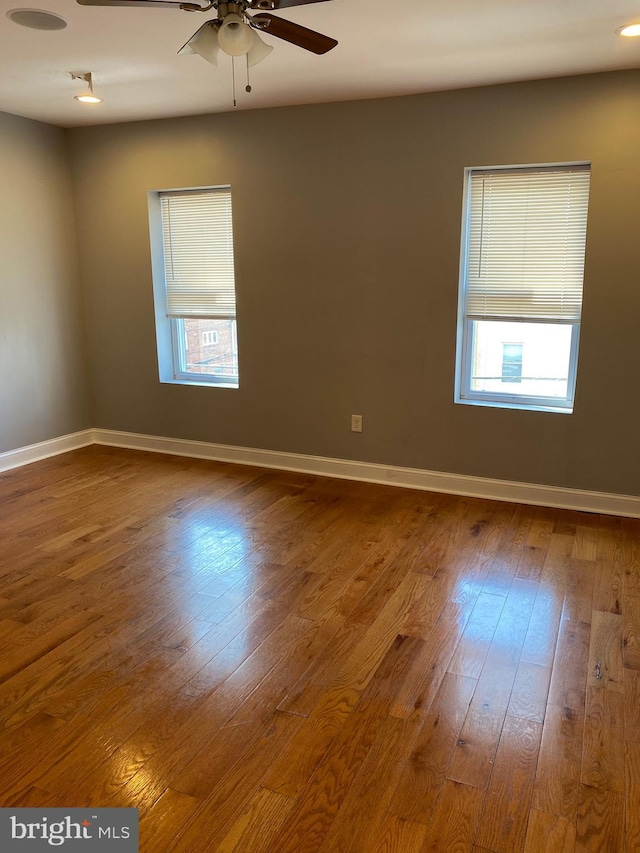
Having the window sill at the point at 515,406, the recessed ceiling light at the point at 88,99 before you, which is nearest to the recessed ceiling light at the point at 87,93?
the recessed ceiling light at the point at 88,99

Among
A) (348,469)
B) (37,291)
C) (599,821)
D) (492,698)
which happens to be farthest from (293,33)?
(37,291)

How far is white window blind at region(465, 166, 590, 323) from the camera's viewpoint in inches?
150

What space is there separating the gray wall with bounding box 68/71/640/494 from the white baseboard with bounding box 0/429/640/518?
0.07 meters

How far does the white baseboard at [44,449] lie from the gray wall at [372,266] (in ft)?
2.40

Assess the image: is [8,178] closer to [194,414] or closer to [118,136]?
[118,136]

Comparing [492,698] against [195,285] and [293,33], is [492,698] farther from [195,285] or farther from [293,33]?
[195,285]

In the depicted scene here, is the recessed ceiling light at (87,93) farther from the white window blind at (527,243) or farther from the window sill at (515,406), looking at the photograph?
the window sill at (515,406)

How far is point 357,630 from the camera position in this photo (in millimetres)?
2678

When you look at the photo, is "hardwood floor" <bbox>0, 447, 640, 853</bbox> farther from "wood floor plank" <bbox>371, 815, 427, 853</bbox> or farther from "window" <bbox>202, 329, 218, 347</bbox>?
"window" <bbox>202, 329, 218, 347</bbox>

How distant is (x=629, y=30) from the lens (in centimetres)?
289

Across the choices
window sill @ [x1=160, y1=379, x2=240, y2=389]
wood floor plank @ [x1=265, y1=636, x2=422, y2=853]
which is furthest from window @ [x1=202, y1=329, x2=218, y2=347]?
wood floor plank @ [x1=265, y1=636, x2=422, y2=853]

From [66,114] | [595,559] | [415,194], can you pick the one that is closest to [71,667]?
[595,559]

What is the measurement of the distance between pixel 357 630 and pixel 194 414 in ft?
9.46

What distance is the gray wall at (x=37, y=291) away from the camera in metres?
4.73
